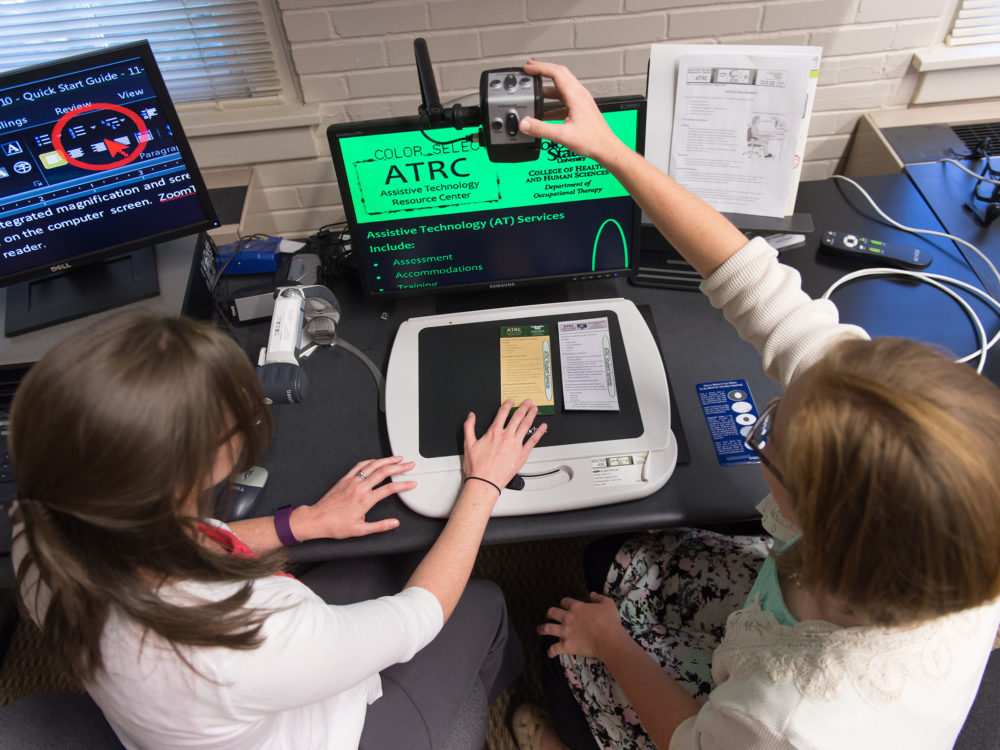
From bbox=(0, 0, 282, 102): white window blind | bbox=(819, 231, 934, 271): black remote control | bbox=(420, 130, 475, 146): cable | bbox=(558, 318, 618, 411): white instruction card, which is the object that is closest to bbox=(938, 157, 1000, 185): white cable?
bbox=(819, 231, 934, 271): black remote control

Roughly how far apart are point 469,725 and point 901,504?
2.45 ft

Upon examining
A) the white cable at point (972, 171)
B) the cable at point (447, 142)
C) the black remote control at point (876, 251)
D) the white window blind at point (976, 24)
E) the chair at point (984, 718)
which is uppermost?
the cable at point (447, 142)

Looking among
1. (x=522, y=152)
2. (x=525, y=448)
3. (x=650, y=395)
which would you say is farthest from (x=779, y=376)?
(x=522, y=152)

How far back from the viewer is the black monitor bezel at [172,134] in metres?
0.98

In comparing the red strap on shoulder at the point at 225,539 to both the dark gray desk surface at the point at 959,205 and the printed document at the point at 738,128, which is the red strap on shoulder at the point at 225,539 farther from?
the dark gray desk surface at the point at 959,205

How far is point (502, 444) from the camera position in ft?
3.27

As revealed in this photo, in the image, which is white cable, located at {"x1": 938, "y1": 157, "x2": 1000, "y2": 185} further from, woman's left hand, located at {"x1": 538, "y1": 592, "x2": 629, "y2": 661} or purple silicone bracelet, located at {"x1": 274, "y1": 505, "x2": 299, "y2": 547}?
purple silicone bracelet, located at {"x1": 274, "y1": 505, "x2": 299, "y2": 547}

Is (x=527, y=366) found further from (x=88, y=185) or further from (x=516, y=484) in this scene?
(x=88, y=185)

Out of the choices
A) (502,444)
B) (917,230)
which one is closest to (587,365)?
(502,444)

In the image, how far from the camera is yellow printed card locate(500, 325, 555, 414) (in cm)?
108

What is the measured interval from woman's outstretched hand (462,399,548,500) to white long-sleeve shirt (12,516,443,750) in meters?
0.23

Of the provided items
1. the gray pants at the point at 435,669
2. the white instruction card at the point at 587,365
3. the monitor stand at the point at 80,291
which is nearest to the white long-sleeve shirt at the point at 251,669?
the gray pants at the point at 435,669

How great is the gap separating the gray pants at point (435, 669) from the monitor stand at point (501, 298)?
19.3 inches

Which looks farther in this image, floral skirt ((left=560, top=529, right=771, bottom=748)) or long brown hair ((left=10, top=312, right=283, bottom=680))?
floral skirt ((left=560, top=529, right=771, bottom=748))
